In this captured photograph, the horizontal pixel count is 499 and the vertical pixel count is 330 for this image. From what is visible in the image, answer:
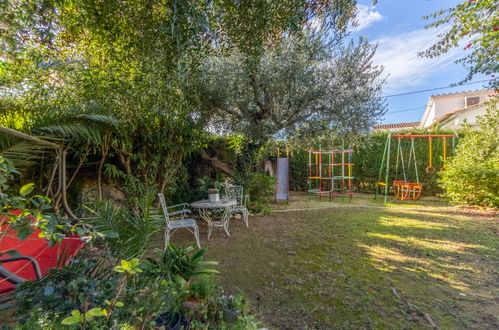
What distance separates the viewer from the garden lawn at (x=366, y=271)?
189 centimetres

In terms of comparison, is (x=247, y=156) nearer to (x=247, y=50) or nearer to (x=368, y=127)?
(x=368, y=127)

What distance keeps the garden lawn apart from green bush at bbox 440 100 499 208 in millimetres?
878

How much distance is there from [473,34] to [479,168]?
9.49ft

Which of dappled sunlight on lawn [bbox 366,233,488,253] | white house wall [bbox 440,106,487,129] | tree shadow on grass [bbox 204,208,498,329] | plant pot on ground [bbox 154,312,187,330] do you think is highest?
white house wall [bbox 440,106,487,129]

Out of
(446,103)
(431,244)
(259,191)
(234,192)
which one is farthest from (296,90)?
(446,103)

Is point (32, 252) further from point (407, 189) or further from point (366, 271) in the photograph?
point (407, 189)

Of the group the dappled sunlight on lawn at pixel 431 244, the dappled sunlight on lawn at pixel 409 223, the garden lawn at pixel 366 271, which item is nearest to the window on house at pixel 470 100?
the garden lawn at pixel 366 271

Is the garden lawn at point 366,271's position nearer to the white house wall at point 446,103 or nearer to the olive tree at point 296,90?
the olive tree at point 296,90

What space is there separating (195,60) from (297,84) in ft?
7.40

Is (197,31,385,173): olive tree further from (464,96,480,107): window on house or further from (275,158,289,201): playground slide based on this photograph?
(464,96,480,107): window on house

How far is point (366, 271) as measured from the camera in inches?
104

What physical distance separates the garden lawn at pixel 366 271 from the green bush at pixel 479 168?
0.88 m

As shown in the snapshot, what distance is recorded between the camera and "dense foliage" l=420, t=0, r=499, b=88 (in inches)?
150

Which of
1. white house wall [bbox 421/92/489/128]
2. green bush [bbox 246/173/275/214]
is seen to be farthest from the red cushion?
white house wall [bbox 421/92/489/128]
